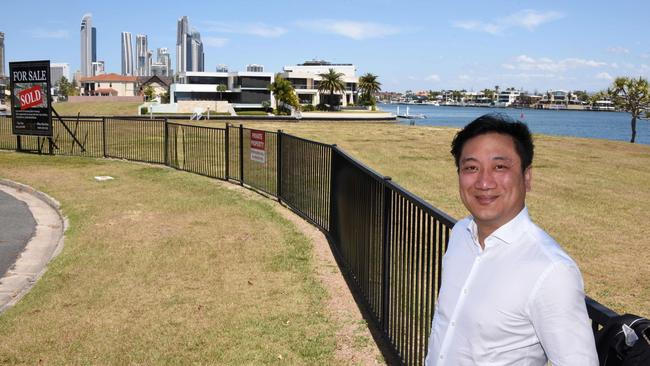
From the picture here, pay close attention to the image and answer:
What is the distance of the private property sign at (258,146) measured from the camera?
13.3 meters

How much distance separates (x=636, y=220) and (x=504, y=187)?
11.6m

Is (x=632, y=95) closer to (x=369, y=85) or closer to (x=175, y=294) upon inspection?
(x=175, y=294)

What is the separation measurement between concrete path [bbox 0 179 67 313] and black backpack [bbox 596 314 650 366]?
672 centimetres

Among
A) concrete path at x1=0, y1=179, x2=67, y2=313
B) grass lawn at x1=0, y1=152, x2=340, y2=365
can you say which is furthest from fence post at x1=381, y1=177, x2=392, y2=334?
concrete path at x1=0, y1=179, x2=67, y2=313

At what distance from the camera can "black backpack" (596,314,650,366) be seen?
58.6 inches

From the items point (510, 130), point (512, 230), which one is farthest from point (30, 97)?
point (512, 230)

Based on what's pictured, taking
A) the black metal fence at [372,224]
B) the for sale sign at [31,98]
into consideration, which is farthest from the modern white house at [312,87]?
the black metal fence at [372,224]

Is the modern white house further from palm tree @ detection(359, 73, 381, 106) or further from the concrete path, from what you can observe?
the concrete path

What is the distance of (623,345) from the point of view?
61.9 inches

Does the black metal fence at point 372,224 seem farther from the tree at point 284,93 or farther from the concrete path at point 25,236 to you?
the tree at point 284,93

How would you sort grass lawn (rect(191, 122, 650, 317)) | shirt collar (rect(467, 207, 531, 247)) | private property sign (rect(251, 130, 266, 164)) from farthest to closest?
private property sign (rect(251, 130, 266, 164)), grass lawn (rect(191, 122, 650, 317)), shirt collar (rect(467, 207, 531, 247))

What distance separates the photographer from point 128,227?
10.4 m

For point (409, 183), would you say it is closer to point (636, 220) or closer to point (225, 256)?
point (636, 220)

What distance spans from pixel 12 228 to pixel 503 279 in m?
11.1
